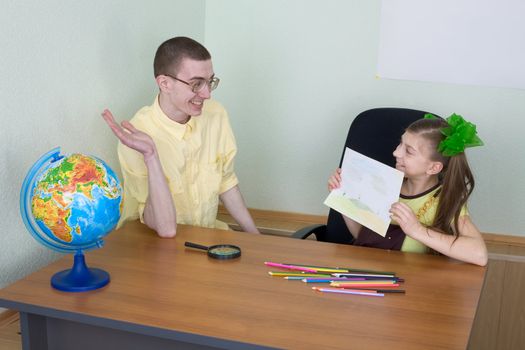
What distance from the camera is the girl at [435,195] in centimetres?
202

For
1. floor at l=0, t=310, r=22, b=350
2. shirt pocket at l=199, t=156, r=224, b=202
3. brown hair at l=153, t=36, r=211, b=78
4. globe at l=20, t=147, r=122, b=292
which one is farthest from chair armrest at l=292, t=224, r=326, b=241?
floor at l=0, t=310, r=22, b=350

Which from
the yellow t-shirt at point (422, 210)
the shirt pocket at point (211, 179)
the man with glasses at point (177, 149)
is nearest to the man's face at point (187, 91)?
the man with glasses at point (177, 149)

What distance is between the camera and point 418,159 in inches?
86.7

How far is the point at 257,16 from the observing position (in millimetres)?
3314

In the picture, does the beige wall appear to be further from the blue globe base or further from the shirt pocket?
the blue globe base

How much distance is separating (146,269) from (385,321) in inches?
25.6

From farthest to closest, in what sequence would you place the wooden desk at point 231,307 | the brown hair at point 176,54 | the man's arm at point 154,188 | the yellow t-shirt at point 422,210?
→ the brown hair at point 176,54 < the yellow t-shirt at point 422,210 < the man's arm at point 154,188 < the wooden desk at point 231,307

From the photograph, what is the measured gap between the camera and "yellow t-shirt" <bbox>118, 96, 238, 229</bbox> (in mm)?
2254

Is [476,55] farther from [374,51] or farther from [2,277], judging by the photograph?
[2,277]

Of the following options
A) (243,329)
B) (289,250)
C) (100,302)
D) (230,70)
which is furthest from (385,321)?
(230,70)

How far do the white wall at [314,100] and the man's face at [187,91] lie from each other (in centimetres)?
108

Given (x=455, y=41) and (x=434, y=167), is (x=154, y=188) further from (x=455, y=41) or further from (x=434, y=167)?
(x=455, y=41)

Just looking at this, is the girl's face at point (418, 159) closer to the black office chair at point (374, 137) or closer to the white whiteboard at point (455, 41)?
the black office chair at point (374, 137)

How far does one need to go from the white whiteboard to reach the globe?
1836mm
